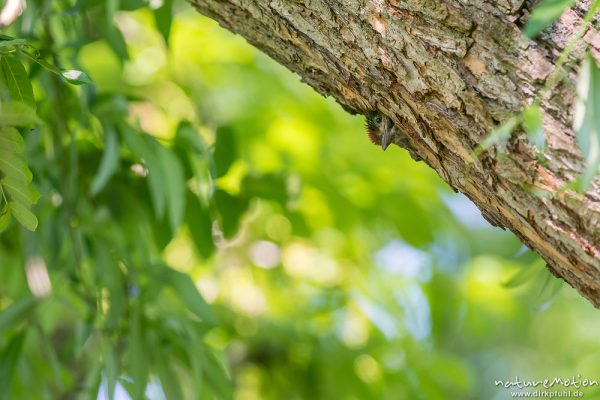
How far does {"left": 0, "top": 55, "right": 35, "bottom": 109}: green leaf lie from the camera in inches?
35.4

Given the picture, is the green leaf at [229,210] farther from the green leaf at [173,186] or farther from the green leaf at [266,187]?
the green leaf at [173,186]

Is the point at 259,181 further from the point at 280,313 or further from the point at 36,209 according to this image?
the point at 280,313

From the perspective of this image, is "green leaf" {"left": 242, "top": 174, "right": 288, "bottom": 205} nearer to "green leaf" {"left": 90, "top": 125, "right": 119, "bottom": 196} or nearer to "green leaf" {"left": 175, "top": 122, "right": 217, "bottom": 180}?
"green leaf" {"left": 175, "top": 122, "right": 217, "bottom": 180}

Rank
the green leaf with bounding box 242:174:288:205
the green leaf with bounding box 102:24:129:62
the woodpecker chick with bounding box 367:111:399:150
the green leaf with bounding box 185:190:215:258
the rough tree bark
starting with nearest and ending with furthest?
the rough tree bark, the woodpecker chick with bounding box 367:111:399:150, the green leaf with bounding box 102:24:129:62, the green leaf with bounding box 185:190:215:258, the green leaf with bounding box 242:174:288:205

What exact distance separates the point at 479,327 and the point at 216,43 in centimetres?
117

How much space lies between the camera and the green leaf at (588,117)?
0.70 meters

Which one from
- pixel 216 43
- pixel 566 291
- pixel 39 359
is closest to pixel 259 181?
pixel 39 359

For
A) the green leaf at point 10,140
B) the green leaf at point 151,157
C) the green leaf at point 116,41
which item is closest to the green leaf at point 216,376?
the green leaf at point 151,157

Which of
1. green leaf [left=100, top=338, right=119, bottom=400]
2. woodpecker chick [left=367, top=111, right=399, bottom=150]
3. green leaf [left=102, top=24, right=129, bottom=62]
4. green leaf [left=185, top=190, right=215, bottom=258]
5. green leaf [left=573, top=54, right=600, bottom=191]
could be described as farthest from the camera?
green leaf [left=185, top=190, right=215, bottom=258]

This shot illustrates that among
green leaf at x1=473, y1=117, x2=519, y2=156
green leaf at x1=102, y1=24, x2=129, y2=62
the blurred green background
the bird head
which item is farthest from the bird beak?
green leaf at x1=102, y1=24, x2=129, y2=62

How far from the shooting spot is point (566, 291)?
3.10 metres

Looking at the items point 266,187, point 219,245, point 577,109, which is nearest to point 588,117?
point 577,109

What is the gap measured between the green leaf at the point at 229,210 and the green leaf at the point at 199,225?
3cm

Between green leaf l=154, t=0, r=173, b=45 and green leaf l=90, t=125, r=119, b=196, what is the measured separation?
7.2 inches
